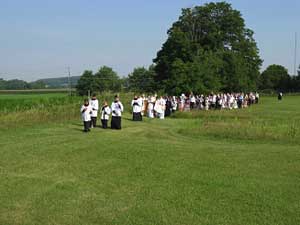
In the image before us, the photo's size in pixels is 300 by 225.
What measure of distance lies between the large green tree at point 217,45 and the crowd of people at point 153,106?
595 cm

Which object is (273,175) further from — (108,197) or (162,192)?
(108,197)

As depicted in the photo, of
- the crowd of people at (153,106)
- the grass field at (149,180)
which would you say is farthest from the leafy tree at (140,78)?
the grass field at (149,180)

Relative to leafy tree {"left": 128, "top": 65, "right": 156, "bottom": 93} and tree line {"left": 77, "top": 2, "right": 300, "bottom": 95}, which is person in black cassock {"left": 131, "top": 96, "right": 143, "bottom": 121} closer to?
tree line {"left": 77, "top": 2, "right": 300, "bottom": 95}

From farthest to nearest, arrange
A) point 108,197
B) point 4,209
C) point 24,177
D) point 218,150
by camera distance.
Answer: point 218,150
point 24,177
point 108,197
point 4,209

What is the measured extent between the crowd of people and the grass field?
4129 millimetres

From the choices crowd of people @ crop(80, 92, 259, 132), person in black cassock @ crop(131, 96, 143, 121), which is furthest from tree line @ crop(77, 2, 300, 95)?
person in black cassock @ crop(131, 96, 143, 121)

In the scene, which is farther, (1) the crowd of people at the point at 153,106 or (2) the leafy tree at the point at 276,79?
(2) the leafy tree at the point at 276,79

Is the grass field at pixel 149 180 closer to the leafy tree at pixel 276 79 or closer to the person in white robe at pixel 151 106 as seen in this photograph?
the person in white robe at pixel 151 106

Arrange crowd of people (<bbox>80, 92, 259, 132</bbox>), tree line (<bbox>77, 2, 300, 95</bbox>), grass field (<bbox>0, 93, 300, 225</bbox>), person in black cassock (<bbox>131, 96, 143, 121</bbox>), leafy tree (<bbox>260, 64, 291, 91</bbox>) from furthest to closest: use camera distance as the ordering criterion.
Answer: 1. leafy tree (<bbox>260, 64, 291, 91</bbox>)
2. tree line (<bbox>77, 2, 300, 95</bbox>)
3. person in black cassock (<bbox>131, 96, 143, 121</bbox>)
4. crowd of people (<bbox>80, 92, 259, 132</bbox>)
5. grass field (<bbox>0, 93, 300, 225</bbox>)

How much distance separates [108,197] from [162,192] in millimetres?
1136

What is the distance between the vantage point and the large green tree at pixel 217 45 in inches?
2495

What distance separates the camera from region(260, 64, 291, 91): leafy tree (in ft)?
379

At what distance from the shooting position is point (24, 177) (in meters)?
11.2

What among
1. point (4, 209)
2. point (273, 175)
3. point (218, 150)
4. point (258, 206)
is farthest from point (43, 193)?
point (218, 150)
